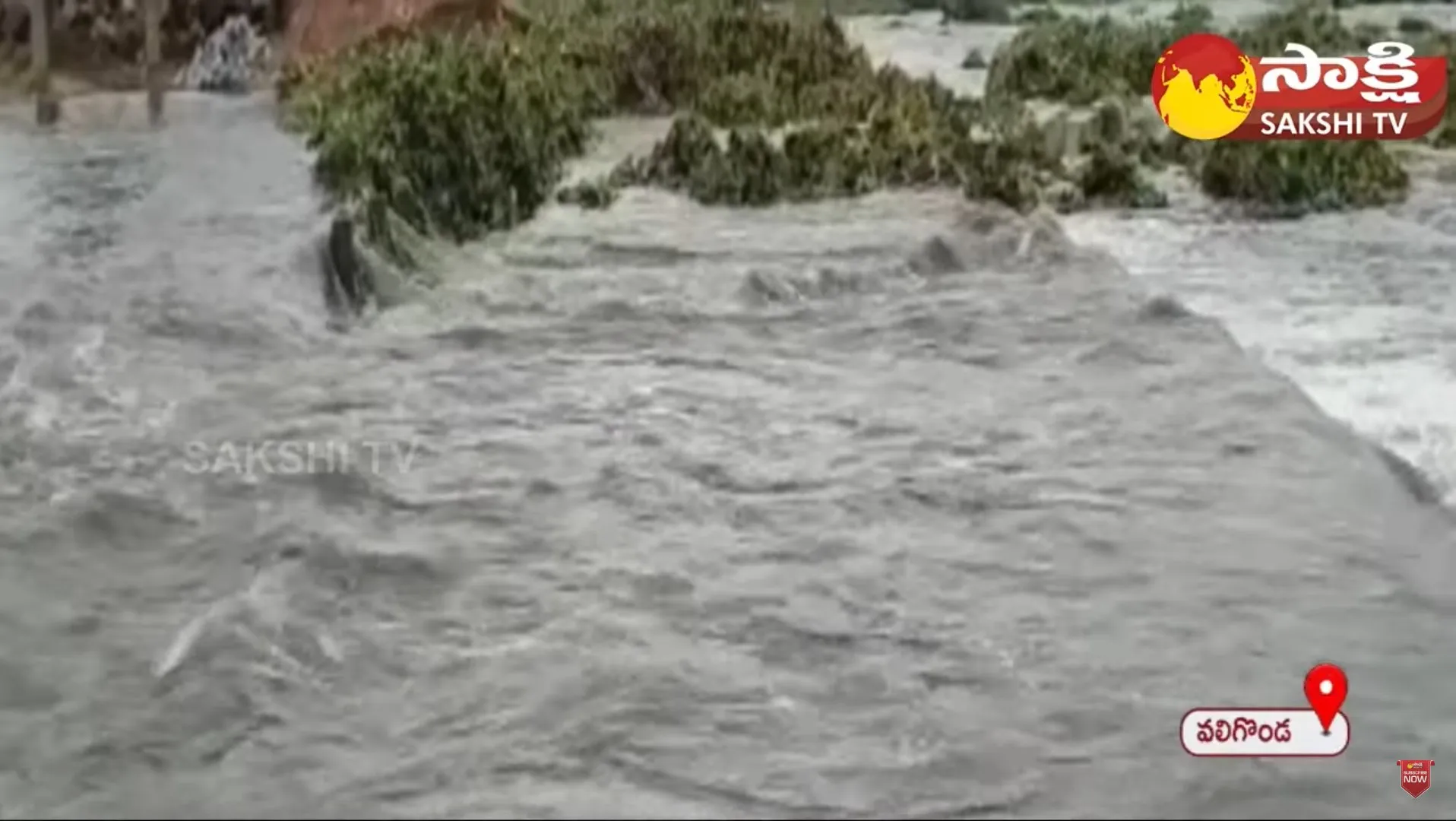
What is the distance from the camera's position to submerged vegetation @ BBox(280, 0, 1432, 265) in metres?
1.63

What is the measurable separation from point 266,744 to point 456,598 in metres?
0.21

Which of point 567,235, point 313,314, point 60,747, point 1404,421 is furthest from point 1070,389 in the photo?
point 60,747

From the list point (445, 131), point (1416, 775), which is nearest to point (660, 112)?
point (445, 131)

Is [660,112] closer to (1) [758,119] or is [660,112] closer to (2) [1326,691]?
(1) [758,119]

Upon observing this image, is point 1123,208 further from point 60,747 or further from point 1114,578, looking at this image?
point 60,747

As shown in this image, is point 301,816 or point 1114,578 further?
point 1114,578

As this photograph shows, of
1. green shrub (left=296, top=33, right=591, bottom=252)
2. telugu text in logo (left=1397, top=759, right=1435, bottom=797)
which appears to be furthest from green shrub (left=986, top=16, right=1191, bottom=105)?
telugu text in logo (left=1397, top=759, right=1435, bottom=797)

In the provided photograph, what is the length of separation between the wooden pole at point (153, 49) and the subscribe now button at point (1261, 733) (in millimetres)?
1203

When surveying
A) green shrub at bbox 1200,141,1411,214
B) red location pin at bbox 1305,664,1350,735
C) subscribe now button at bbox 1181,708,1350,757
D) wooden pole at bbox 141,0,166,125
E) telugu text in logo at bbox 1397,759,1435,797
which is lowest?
telugu text in logo at bbox 1397,759,1435,797

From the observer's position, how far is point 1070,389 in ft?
5.22

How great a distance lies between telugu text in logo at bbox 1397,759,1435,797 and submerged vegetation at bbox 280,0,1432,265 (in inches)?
23.0

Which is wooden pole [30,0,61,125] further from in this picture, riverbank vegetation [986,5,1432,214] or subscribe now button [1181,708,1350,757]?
subscribe now button [1181,708,1350,757]

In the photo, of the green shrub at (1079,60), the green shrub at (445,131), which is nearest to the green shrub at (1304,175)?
the green shrub at (1079,60)

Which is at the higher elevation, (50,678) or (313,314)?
(313,314)
